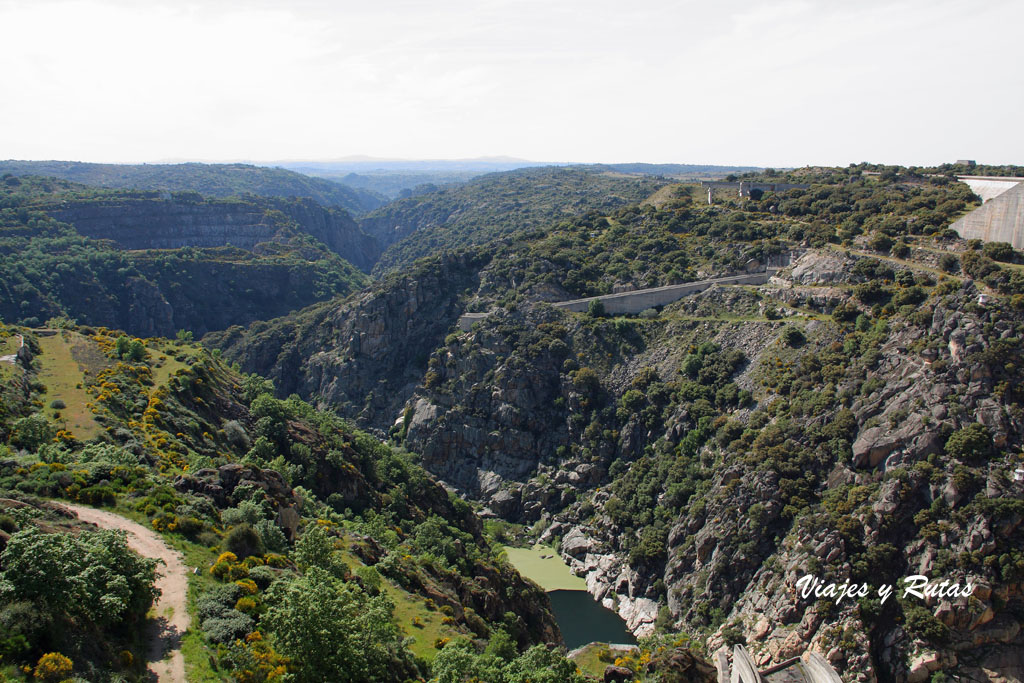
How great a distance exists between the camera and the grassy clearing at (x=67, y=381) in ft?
125

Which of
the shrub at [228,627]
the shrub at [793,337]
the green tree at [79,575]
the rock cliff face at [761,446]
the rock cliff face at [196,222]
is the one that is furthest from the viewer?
the rock cliff face at [196,222]

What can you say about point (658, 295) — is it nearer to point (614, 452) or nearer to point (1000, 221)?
point (614, 452)

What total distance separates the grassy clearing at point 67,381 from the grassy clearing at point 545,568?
3375cm

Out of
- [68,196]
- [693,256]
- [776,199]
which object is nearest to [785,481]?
[693,256]

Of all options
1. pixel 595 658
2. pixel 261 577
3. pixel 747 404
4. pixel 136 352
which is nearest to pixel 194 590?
pixel 261 577

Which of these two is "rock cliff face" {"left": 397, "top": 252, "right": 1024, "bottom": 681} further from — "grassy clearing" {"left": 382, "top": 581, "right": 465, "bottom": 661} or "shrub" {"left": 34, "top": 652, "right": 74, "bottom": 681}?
"shrub" {"left": 34, "top": 652, "right": 74, "bottom": 681}

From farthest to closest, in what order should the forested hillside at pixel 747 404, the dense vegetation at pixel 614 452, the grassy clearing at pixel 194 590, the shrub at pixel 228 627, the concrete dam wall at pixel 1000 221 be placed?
the concrete dam wall at pixel 1000 221 → the forested hillside at pixel 747 404 → the dense vegetation at pixel 614 452 → the shrub at pixel 228 627 → the grassy clearing at pixel 194 590

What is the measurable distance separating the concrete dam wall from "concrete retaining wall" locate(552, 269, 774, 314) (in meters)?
18.3

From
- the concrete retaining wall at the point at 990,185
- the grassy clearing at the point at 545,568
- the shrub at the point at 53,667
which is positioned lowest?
the grassy clearing at the point at 545,568

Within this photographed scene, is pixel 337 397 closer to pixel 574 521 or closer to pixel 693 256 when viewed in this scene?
pixel 574 521

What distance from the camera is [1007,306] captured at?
48062 mm

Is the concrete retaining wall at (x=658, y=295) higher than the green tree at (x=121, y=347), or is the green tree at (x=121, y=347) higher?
the concrete retaining wall at (x=658, y=295)

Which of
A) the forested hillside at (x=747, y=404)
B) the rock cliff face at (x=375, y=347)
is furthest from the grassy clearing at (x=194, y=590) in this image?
the rock cliff face at (x=375, y=347)

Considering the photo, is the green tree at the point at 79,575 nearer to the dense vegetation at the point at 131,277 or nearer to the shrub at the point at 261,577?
the shrub at the point at 261,577
